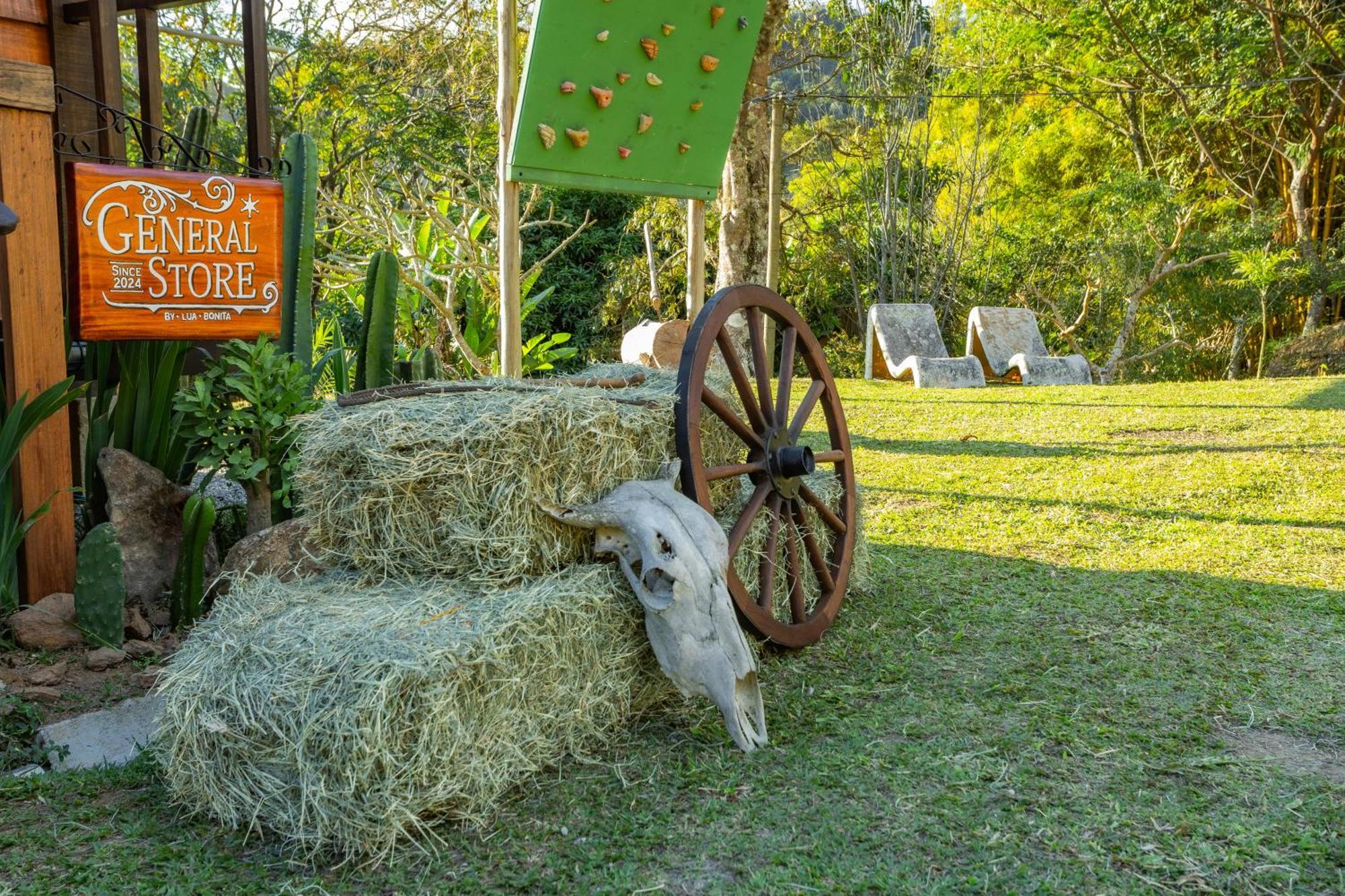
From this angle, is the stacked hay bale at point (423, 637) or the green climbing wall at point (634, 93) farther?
the green climbing wall at point (634, 93)

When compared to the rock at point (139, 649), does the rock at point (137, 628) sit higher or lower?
higher

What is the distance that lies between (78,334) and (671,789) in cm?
283

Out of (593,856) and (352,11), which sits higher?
(352,11)

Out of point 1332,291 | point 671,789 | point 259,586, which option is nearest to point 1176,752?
point 671,789

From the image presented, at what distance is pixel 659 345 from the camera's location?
9.10 m

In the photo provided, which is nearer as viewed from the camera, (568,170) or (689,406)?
(689,406)

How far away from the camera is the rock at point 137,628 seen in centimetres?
389

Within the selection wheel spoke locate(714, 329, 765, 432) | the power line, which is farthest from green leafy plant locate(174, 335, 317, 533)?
the power line

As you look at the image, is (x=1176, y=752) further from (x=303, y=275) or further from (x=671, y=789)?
(x=303, y=275)

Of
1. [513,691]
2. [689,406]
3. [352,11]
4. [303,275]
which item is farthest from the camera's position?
[352,11]

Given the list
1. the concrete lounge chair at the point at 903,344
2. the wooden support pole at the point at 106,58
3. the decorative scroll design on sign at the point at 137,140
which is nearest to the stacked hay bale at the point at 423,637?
the decorative scroll design on sign at the point at 137,140

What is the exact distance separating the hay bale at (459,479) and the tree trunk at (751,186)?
4691 millimetres

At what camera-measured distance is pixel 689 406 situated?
3.32 meters

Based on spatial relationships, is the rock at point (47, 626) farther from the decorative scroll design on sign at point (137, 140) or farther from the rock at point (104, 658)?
the decorative scroll design on sign at point (137, 140)
